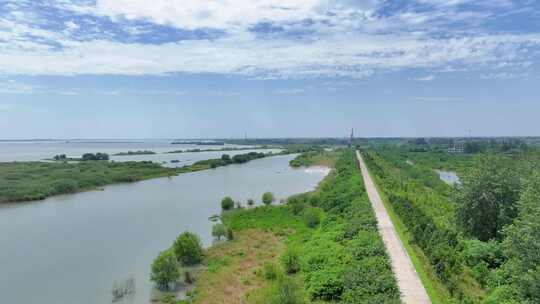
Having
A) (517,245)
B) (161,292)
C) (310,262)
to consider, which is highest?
(517,245)

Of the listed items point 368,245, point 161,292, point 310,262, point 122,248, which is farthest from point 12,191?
point 368,245

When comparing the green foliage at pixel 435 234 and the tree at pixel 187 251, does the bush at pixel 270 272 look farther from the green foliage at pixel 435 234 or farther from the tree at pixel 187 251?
the green foliage at pixel 435 234

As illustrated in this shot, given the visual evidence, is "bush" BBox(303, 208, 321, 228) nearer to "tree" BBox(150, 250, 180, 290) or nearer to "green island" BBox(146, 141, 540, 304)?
"green island" BBox(146, 141, 540, 304)

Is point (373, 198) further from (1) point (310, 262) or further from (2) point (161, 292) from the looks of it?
(2) point (161, 292)

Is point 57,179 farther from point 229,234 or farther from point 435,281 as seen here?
point 435,281

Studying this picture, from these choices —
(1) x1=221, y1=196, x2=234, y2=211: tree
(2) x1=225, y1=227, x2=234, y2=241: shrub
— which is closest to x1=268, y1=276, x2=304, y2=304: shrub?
(2) x1=225, y1=227, x2=234, y2=241: shrub
